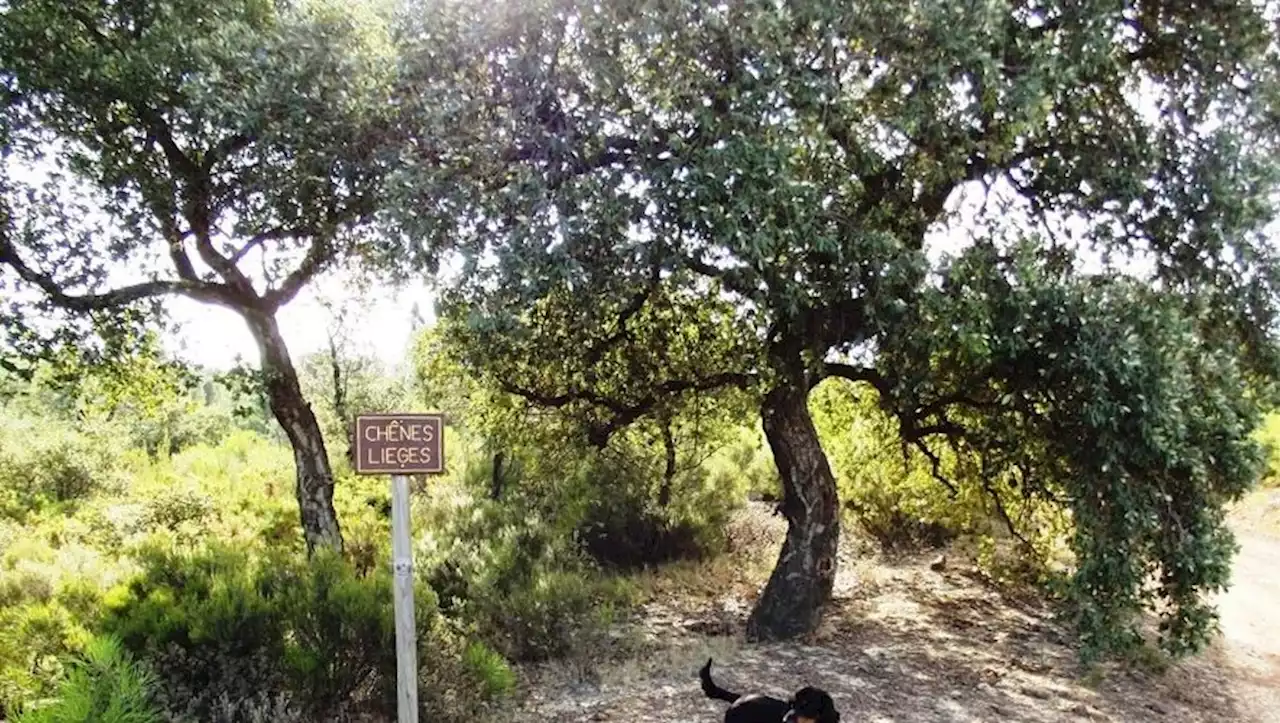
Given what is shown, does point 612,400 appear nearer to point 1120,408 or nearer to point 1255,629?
point 1120,408

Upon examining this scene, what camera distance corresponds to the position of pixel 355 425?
17.0 ft

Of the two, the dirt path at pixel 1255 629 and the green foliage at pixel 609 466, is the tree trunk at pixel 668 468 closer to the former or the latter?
the green foliage at pixel 609 466

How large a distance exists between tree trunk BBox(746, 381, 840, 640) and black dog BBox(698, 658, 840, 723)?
310cm

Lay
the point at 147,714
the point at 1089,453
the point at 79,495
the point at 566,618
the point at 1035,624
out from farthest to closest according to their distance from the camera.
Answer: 1. the point at 79,495
2. the point at 1035,624
3. the point at 566,618
4. the point at 1089,453
5. the point at 147,714

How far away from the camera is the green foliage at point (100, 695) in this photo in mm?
4180

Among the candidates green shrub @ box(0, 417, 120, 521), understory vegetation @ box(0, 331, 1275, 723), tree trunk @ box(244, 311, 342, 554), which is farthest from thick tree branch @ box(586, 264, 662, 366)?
green shrub @ box(0, 417, 120, 521)

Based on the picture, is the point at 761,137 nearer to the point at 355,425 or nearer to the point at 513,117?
the point at 513,117

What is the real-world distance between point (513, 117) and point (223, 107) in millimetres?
2144

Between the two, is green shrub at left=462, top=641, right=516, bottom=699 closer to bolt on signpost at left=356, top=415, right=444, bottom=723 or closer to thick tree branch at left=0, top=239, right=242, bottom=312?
bolt on signpost at left=356, top=415, right=444, bottom=723

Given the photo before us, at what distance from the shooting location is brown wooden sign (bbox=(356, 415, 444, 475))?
5098mm

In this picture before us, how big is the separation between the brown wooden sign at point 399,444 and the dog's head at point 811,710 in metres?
2.54

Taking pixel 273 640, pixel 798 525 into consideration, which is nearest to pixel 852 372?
pixel 798 525

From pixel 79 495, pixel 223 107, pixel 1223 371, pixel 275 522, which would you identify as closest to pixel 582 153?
pixel 223 107

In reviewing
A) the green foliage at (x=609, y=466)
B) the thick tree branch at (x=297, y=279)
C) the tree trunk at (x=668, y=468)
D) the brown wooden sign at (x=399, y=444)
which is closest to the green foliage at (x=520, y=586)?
the green foliage at (x=609, y=466)
